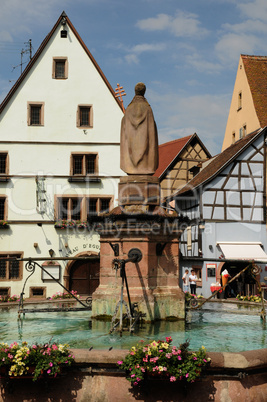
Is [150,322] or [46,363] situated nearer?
[46,363]

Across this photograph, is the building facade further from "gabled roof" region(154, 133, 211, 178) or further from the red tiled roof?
the red tiled roof

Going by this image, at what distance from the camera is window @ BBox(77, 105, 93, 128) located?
1005 inches

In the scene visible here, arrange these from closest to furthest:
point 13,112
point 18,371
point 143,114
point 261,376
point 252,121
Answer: point 18,371, point 261,376, point 143,114, point 13,112, point 252,121

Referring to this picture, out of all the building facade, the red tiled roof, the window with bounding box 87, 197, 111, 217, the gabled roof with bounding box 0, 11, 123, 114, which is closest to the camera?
the building facade

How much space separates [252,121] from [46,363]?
27.1 metres

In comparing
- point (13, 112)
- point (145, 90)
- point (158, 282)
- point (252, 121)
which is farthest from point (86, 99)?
point (158, 282)

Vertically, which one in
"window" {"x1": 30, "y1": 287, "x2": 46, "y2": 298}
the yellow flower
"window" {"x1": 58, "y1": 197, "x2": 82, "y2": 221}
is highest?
"window" {"x1": 58, "y1": 197, "x2": 82, "y2": 221}

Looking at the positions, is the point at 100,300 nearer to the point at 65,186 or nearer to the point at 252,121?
the point at 65,186

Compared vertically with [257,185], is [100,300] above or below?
below

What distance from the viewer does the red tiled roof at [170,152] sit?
109ft

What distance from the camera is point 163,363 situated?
6.36 meters

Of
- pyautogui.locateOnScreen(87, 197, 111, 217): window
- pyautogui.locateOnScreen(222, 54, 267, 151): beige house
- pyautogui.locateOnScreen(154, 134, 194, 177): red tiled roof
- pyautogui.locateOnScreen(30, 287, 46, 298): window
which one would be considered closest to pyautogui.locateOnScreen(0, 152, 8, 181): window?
pyautogui.locateOnScreen(87, 197, 111, 217): window

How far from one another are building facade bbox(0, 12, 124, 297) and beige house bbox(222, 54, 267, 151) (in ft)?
30.9

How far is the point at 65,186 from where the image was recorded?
25.4 meters
